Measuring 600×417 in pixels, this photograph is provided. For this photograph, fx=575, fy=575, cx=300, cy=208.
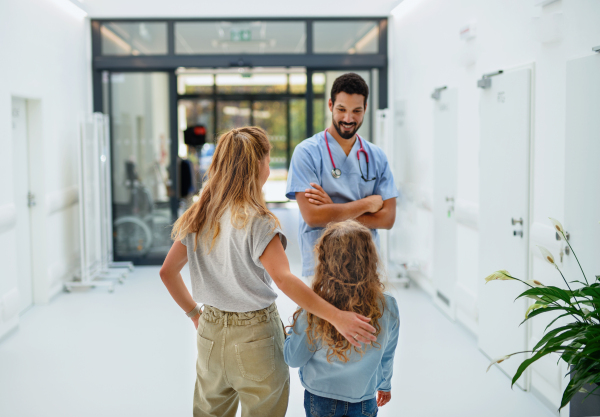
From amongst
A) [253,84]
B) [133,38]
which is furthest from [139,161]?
[253,84]

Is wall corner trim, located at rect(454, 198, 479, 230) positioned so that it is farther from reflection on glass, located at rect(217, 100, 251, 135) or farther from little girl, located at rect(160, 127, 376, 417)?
reflection on glass, located at rect(217, 100, 251, 135)

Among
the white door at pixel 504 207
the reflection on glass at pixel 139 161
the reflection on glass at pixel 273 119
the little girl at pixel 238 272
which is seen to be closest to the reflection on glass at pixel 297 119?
the reflection on glass at pixel 273 119

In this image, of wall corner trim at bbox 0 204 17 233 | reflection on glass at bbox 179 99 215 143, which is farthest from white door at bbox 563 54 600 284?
reflection on glass at bbox 179 99 215 143

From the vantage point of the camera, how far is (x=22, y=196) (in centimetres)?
519

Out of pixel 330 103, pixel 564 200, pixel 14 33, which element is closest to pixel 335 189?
pixel 330 103

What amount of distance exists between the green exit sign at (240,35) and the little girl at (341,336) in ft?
18.9

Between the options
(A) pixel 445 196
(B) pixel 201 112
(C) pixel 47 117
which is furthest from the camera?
(B) pixel 201 112

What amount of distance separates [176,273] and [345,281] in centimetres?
56

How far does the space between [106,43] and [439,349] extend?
17.6 ft

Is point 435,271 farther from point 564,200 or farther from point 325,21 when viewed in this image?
point 325,21

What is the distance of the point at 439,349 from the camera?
413 centimetres

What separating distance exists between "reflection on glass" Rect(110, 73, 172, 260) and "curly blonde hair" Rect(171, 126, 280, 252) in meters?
5.69

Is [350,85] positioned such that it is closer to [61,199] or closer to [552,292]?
[552,292]

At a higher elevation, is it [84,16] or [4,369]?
[84,16]
